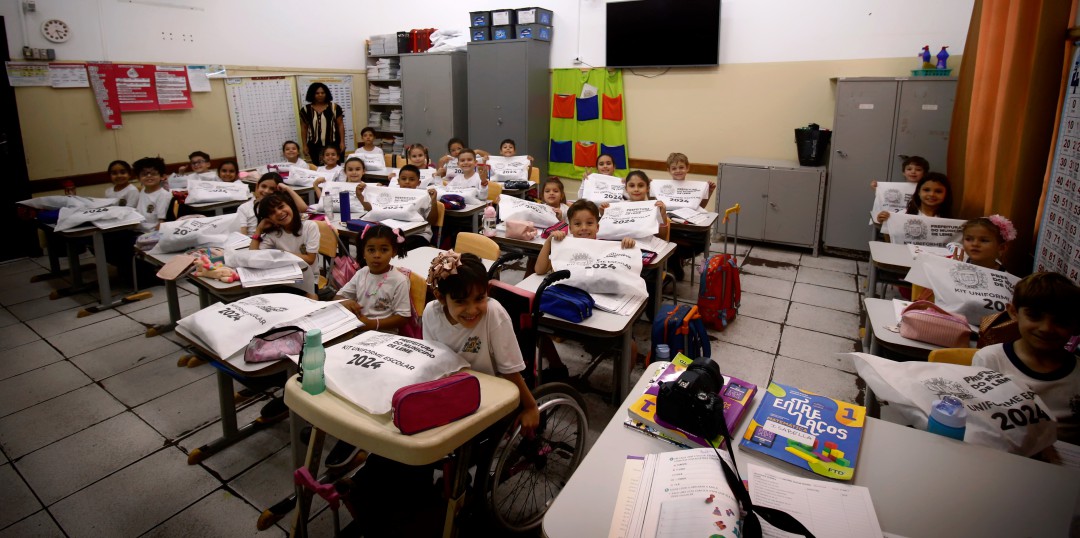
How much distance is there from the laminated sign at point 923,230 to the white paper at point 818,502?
2760 millimetres

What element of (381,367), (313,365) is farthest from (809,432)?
(313,365)

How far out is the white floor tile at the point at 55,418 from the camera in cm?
253

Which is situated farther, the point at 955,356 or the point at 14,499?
the point at 14,499

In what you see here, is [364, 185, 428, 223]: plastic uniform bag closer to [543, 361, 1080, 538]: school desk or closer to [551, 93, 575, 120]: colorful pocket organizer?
[543, 361, 1080, 538]: school desk

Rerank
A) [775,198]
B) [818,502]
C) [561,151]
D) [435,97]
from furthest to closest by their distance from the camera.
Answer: [435,97]
[561,151]
[775,198]
[818,502]

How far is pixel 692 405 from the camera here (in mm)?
1301

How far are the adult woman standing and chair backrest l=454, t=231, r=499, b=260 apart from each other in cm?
476

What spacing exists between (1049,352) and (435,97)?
23.6 feet

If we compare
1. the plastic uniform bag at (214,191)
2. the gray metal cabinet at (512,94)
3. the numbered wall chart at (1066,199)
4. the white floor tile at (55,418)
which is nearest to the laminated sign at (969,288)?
the numbered wall chart at (1066,199)

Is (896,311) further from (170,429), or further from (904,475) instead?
(170,429)

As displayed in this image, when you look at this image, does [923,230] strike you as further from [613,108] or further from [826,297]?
[613,108]

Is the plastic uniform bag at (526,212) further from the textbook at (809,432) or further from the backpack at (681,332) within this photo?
the textbook at (809,432)

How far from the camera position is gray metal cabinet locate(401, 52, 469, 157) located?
757cm

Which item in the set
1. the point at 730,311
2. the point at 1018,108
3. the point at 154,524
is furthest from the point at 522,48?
the point at 154,524
